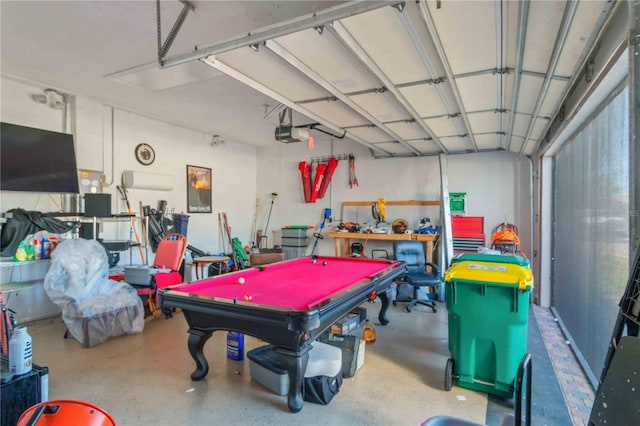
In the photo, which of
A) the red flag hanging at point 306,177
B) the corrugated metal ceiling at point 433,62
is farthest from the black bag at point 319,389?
the red flag hanging at point 306,177

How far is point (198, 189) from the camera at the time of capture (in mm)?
6828

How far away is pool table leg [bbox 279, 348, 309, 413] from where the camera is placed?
2.29 metres

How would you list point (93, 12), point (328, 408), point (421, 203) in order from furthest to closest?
point (421, 203) → point (93, 12) → point (328, 408)

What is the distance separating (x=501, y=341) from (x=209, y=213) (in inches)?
228

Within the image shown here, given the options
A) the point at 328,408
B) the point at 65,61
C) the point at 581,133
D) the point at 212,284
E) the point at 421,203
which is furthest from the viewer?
the point at 421,203

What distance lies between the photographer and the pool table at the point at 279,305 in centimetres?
218

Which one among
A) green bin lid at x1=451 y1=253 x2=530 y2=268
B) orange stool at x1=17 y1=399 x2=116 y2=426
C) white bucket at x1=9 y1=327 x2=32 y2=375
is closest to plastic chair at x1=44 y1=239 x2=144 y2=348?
white bucket at x1=9 y1=327 x2=32 y2=375

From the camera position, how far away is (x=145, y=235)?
5695 mm

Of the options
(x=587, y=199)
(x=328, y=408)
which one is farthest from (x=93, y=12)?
(x=587, y=199)

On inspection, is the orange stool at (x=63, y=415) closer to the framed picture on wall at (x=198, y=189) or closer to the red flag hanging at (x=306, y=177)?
the framed picture on wall at (x=198, y=189)

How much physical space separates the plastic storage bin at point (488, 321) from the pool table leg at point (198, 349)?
6.31 feet

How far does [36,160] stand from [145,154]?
1665mm

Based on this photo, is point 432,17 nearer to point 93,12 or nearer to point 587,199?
point 587,199

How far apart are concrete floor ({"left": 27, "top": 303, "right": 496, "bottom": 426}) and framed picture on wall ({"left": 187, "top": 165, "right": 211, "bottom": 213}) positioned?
10.5ft
